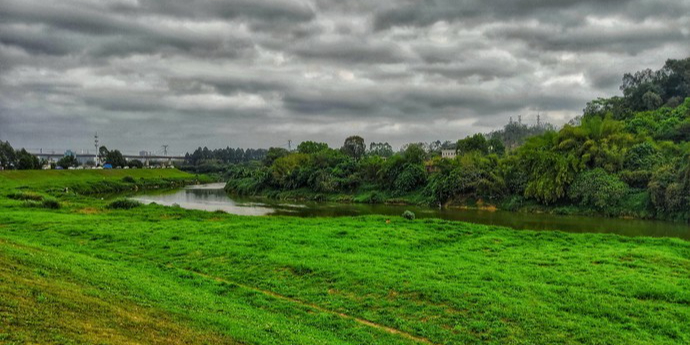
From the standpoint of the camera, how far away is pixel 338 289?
42.7 ft

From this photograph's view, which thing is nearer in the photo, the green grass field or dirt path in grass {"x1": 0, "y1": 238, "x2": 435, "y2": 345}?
the green grass field

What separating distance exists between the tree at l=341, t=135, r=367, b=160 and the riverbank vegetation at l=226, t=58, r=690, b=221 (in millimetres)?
26560

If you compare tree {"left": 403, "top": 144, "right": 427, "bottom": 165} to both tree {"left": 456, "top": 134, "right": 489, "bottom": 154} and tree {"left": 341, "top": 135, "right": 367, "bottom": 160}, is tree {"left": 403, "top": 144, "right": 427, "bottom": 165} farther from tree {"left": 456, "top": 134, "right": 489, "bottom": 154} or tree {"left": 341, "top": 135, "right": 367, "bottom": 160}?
tree {"left": 341, "top": 135, "right": 367, "bottom": 160}

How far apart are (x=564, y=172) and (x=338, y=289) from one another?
4126 centimetres

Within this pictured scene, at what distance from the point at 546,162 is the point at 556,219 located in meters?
9.08

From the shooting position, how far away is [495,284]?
13.1 m

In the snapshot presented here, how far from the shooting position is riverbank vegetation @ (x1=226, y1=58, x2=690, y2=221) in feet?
144

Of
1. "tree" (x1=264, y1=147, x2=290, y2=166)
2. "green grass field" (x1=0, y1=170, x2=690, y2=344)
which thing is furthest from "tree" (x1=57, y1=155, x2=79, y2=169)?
"green grass field" (x1=0, y1=170, x2=690, y2=344)

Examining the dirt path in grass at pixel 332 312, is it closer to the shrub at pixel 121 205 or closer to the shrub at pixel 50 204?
the shrub at pixel 121 205

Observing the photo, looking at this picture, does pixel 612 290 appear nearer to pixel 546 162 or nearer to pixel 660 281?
pixel 660 281

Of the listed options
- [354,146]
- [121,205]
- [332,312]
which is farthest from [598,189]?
[354,146]

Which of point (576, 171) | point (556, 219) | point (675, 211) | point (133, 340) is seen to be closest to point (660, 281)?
point (133, 340)

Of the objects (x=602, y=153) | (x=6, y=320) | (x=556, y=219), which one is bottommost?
(x=556, y=219)

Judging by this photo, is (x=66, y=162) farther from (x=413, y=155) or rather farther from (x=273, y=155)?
(x=413, y=155)
